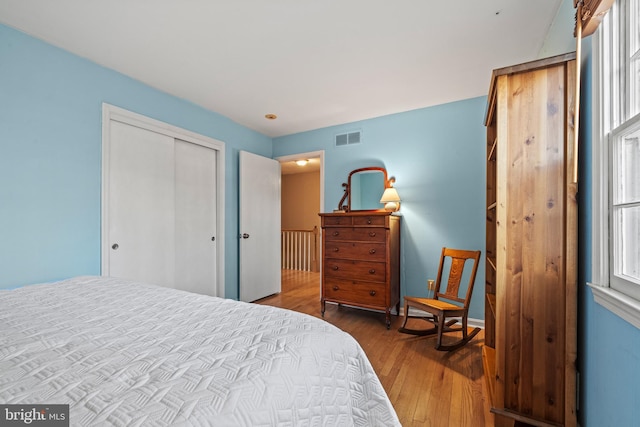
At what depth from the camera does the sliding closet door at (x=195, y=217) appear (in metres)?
2.95

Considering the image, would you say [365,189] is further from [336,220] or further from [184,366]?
[184,366]

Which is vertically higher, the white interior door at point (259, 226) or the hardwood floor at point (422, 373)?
the white interior door at point (259, 226)

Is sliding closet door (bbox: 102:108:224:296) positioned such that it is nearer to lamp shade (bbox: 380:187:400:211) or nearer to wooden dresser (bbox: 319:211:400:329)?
wooden dresser (bbox: 319:211:400:329)

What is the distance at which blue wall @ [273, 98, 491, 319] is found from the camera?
288cm

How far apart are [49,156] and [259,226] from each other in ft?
7.30

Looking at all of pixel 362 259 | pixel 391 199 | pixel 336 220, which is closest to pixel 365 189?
pixel 391 199

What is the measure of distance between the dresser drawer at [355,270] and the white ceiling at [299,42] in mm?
1755

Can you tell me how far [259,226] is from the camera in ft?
12.5

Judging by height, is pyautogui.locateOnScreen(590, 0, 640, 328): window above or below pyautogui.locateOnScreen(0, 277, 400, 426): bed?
above

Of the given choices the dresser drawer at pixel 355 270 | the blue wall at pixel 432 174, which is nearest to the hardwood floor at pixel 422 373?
the dresser drawer at pixel 355 270

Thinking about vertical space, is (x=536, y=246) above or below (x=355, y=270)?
above

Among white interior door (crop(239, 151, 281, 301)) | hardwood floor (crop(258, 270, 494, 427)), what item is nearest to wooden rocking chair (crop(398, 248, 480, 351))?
hardwood floor (crop(258, 270, 494, 427))

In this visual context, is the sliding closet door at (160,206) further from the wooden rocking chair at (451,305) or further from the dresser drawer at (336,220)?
the wooden rocking chair at (451,305)

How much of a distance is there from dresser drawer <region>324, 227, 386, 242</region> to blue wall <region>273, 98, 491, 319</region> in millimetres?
585
